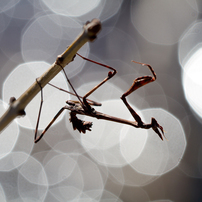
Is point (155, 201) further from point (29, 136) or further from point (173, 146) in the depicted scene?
point (29, 136)

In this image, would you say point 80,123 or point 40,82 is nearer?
point 40,82

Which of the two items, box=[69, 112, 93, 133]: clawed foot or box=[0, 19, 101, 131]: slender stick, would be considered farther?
box=[69, 112, 93, 133]: clawed foot

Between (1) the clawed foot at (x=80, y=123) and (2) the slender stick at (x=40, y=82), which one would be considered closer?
(2) the slender stick at (x=40, y=82)

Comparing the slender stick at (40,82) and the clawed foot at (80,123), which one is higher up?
the slender stick at (40,82)

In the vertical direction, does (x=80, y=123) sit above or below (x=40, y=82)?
below

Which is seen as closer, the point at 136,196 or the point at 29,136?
the point at 29,136

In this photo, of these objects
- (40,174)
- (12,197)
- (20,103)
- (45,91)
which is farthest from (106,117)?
(12,197)

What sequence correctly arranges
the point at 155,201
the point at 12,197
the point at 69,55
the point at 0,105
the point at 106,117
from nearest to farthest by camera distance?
the point at 69,55
the point at 106,117
the point at 0,105
the point at 12,197
the point at 155,201

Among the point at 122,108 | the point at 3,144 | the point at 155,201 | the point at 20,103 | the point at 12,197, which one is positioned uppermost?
→ the point at 20,103

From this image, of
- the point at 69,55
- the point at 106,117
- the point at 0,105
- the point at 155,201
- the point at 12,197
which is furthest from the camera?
the point at 155,201

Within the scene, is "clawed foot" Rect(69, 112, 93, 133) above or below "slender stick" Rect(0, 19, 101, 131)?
below

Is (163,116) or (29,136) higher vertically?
(29,136)
